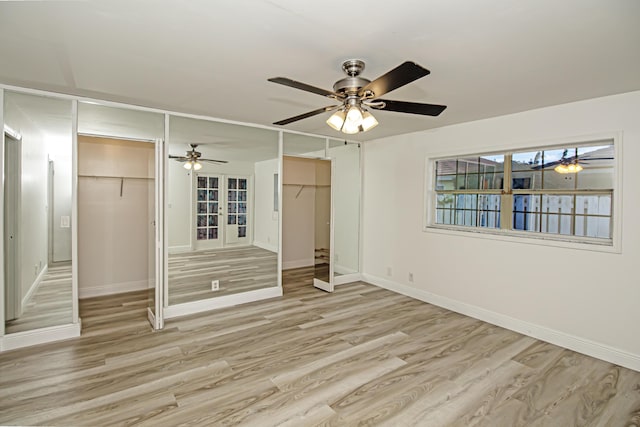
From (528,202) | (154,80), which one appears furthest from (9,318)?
(528,202)

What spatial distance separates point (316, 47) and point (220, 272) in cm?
338

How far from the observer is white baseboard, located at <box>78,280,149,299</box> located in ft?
14.9

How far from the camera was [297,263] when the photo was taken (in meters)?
6.56

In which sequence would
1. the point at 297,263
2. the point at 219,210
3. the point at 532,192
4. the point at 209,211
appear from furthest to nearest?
the point at 297,263
the point at 219,210
the point at 209,211
the point at 532,192

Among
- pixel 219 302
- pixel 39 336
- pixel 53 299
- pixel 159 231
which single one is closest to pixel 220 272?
pixel 219 302

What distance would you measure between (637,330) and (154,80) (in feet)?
15.4

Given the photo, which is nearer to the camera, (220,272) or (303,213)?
(220,272)

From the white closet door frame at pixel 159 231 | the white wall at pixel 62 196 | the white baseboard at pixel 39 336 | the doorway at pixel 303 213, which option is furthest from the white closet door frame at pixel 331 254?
the white wall at pixel 62 196

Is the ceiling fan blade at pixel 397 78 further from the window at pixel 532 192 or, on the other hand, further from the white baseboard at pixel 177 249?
the white baseboard at pixel 177 249

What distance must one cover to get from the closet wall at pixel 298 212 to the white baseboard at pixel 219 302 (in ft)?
5.52

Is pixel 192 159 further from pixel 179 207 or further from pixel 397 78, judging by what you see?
pixel 397 78

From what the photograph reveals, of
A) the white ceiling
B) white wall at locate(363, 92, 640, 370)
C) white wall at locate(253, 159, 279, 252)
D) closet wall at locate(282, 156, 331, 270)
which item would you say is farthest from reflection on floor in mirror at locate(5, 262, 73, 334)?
white wall at locate(363, 92, 640, 370)

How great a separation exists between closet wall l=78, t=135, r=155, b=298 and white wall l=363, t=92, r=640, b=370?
356cm

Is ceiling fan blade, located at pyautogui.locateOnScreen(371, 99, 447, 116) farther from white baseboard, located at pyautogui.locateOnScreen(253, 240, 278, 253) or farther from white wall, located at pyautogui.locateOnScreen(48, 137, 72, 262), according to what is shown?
white wall, located at pyautogui.locateOnScreen(48, 137, 72, 262)
